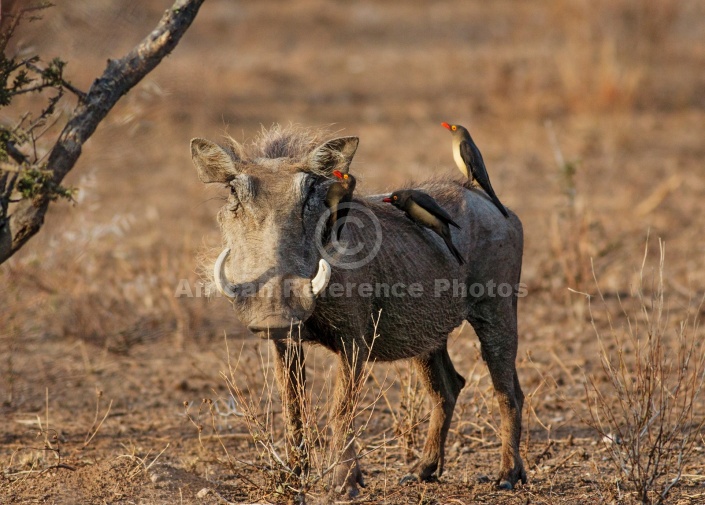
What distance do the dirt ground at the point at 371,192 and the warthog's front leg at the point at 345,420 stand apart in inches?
5.4

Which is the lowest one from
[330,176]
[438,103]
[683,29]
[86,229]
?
[86,229]

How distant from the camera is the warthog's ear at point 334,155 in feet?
13.7

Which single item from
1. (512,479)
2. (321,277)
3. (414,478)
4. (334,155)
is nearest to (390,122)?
(414,478)

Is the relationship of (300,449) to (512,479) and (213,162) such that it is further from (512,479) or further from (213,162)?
(213,162)

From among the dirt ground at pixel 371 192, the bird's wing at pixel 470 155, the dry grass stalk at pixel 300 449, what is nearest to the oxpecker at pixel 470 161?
the bird's wing at pixel 470 155

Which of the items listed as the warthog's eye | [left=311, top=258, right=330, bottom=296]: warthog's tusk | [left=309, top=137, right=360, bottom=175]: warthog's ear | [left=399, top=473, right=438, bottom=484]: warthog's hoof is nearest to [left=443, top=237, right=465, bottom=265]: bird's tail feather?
[left=309, top=137, right=360, bottom=175]: warthog's ear

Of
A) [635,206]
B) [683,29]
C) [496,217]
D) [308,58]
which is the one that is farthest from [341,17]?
[496,217]

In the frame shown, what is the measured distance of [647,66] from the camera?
1388 centimetres

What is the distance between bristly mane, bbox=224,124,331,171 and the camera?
172 inches

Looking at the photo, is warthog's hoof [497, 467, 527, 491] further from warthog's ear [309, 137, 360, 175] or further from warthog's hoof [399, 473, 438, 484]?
warthog's ear [309, 137, 360, 175]

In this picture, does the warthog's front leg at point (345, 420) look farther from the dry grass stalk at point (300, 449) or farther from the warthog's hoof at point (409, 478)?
the warthog's hoof at point (409, 478)

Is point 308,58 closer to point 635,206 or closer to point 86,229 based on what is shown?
point 635,206

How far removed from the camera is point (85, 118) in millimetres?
4750

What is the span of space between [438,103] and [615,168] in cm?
403
